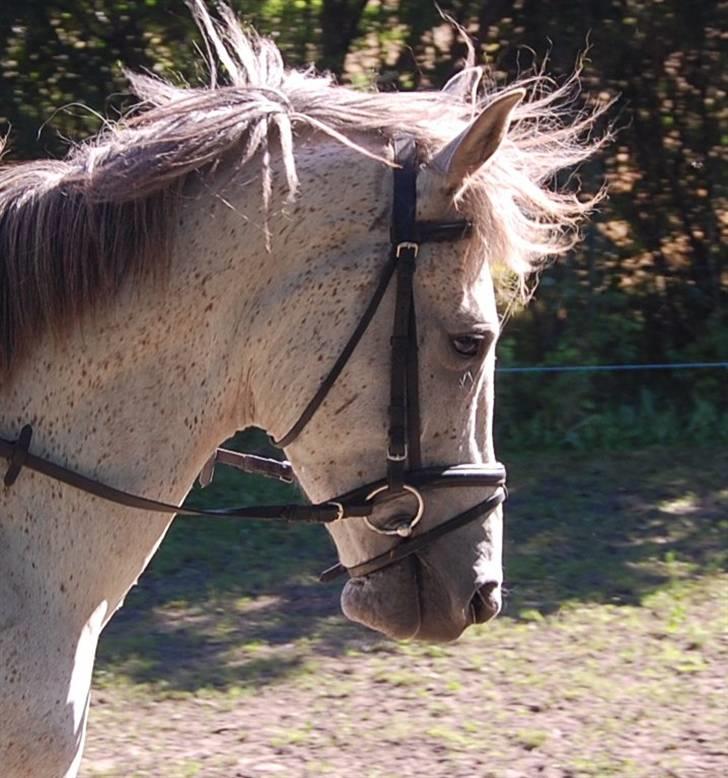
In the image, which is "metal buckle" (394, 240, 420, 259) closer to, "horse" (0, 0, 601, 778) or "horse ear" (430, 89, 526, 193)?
"horse" (0, 0, 601, 778)

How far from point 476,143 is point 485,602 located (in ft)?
2.72

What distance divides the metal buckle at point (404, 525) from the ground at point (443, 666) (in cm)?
188

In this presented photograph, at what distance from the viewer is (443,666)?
495cm

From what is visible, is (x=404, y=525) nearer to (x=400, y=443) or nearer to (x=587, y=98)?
(x=400, y=443)

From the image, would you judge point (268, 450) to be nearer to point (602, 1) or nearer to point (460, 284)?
point (602, 1)

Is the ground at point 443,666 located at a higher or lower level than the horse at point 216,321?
lower

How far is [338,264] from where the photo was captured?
2379mm

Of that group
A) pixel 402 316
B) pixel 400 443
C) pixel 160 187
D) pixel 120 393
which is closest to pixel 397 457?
pixel 400 443

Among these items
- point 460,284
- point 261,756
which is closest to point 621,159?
point 261,756

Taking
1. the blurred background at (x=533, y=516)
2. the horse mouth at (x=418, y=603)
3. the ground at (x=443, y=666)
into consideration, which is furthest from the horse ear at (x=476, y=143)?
the ground at (x=443, y=666)

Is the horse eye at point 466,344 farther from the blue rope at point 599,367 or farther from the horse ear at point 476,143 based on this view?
the blue rope at point 599,367

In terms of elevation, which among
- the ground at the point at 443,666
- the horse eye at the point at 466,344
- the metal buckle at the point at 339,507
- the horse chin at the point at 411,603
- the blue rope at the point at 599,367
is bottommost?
the ground at the point at 443,666

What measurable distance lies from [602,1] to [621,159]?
0.93 metres

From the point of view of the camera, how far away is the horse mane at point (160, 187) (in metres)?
2.33
